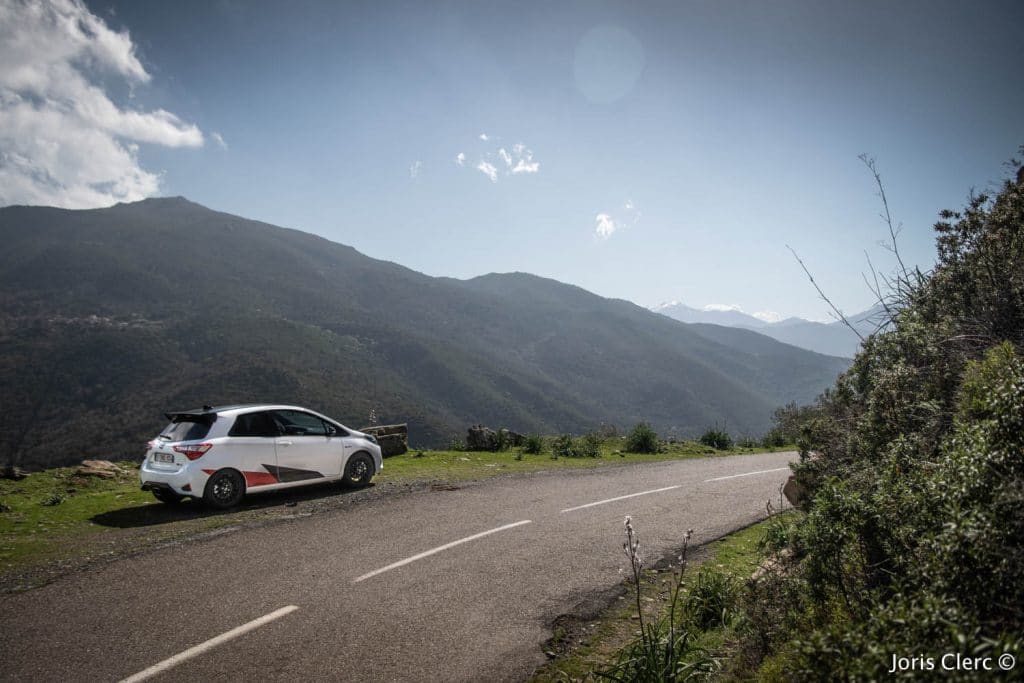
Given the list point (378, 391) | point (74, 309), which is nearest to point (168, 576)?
point (378, 391)

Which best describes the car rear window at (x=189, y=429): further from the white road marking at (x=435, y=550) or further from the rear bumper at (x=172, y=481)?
the white road marking at (x=435, y=550)

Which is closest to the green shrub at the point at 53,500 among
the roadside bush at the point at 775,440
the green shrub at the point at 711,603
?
the green shrub at the point at 711,603

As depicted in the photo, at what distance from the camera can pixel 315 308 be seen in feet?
596

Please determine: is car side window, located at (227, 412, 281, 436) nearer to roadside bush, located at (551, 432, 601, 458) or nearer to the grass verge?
the grass verge

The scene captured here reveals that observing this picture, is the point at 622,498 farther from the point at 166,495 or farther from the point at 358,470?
the point at 166,495

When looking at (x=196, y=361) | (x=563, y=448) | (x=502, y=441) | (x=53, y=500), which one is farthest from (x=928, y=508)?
(x=196, y=361)

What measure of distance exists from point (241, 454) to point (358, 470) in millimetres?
2592

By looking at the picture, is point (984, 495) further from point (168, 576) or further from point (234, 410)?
point (234, 410)

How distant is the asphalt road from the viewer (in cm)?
406

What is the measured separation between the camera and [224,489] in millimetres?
8969

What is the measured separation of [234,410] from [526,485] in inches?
251

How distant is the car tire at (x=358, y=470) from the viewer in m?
10.9

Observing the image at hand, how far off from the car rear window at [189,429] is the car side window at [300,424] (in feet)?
4.23

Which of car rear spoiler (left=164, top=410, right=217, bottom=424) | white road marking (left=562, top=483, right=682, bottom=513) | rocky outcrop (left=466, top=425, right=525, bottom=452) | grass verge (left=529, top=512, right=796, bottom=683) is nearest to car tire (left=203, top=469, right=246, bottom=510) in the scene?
car rear spoiler (left=164, top=410, right=217, bottom=424)
